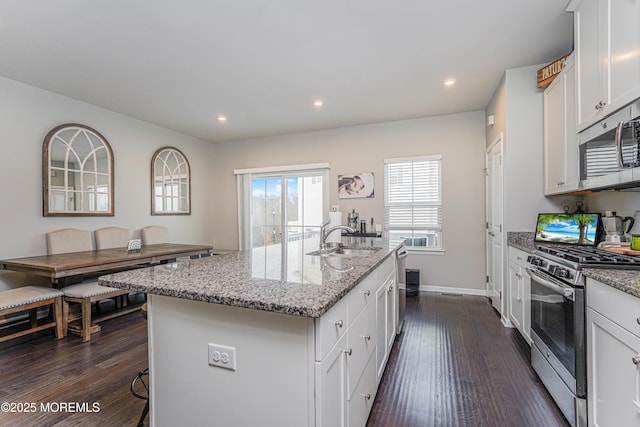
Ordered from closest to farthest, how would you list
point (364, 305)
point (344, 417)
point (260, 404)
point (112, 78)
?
point (260, 404)
point (344, 417)
point (364, 305)
point (112, 78)

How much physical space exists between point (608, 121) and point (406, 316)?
8.16 ft

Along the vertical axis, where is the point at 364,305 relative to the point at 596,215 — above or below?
below

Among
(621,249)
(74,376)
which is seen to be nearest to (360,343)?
(621,249)

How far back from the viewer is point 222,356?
3.67 ft

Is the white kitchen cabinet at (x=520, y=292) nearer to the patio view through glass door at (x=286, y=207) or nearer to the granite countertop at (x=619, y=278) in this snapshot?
the granite countertop at (x=619, y=278)

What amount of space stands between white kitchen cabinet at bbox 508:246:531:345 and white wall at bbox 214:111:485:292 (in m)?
1.38

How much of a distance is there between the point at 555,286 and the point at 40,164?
16.8 feet

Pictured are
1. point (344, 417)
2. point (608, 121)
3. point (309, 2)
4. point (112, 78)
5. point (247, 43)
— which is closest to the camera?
point (344, 417)

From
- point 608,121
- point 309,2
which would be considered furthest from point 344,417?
point 309,2

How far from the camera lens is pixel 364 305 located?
1.54 m

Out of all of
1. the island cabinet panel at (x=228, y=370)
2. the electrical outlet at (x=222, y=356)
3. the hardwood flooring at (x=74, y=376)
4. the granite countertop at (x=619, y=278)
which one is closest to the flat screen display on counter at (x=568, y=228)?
the granite countertop at (x=619, y=278)

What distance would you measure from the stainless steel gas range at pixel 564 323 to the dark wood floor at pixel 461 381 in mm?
161

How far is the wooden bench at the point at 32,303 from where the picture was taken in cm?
250

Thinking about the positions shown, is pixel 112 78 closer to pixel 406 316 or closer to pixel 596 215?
pixel 406 316
